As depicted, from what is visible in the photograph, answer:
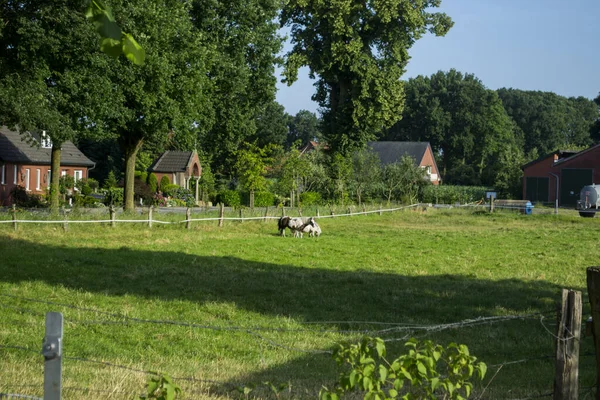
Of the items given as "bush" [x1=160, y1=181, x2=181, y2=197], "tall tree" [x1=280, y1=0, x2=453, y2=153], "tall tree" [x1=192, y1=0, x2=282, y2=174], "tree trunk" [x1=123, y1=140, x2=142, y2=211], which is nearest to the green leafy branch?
"tall tree" [x1=192, y1=0, x2=282, y2=174]

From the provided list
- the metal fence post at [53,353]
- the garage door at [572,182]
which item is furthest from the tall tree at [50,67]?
the garage door at [572,182]

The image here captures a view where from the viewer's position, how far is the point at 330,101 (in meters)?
61.6

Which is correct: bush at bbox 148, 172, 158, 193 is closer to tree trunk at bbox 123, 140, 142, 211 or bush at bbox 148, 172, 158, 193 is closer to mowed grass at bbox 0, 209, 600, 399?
tree trunk at bbox 123, 140, 142, 211

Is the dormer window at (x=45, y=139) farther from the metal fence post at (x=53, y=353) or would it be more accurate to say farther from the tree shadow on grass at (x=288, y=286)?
the metal fence post at (x=53, y=353)

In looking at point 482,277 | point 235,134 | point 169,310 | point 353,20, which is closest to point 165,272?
point 169,310

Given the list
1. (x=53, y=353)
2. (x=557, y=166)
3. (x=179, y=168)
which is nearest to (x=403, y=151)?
(x=557, y=166)

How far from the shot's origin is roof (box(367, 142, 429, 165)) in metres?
92.1

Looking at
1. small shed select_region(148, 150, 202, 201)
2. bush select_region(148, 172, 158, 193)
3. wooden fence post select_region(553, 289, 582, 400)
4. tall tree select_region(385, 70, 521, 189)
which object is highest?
tall tree select_region(385, 70, 521, 189)

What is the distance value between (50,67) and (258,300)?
19.1 meters

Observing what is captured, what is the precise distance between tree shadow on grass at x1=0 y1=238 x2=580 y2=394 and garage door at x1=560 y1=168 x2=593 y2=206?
55.0 meters

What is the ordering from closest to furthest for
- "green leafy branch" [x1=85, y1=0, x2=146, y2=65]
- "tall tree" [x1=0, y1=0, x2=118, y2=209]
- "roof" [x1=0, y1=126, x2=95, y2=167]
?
"green leafy branch" [x1=85, y1=0, x2=146, y2=65] < "tall tree" [x1=0, y1=0, x2=118, y2=209] < "roof" [x1=0, y1=126, x2=95, y2=167]

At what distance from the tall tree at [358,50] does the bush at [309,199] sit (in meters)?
4.16

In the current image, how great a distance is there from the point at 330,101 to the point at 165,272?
44.3 metres

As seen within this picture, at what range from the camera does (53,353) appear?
465cm
